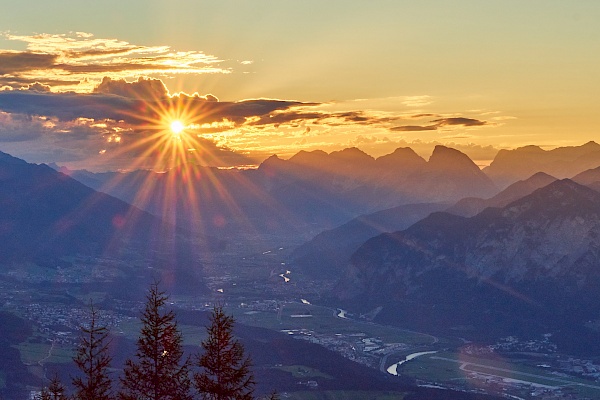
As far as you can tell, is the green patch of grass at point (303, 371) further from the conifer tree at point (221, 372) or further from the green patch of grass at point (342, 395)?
the conifer tree at point (221, 372)

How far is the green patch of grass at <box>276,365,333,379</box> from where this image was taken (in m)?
172

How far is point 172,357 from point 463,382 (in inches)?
5872

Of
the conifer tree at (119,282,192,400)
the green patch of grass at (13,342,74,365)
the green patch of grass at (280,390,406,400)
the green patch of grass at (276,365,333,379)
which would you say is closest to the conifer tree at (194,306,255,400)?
the conifer tree at (119,282,192,400)

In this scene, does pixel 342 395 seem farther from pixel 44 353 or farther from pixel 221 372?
pixel 221 372

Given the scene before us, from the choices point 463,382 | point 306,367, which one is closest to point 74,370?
point 306,367

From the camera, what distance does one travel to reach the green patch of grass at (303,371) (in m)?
172

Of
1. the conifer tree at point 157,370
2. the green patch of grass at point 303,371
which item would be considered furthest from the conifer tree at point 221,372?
the green patch of grass at point 303,371

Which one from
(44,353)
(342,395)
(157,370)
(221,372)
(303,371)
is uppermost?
(157,370)

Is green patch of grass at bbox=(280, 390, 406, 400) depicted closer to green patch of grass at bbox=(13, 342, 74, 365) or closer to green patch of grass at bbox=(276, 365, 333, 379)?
green patch of grass at bbox=(276, 365, 333, 379)

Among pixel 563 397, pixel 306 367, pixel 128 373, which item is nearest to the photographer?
pixel 128 373

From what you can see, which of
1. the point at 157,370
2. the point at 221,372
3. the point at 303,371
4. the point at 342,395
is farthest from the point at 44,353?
the point at 221,372

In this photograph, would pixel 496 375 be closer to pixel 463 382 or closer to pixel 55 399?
pixel 463 382

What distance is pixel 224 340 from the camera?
34469 millimetres

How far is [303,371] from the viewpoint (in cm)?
17575
